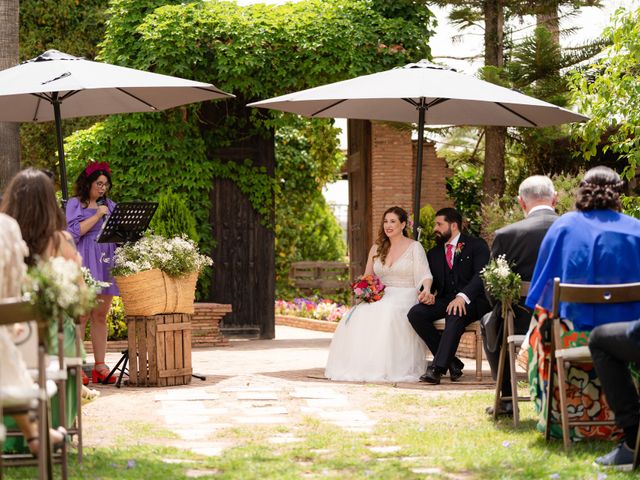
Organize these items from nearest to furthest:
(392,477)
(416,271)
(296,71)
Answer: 1. (392,477)
2. (416,271)
3. (296,71)

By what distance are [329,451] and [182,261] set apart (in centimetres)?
348

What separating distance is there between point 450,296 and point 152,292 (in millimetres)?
2614

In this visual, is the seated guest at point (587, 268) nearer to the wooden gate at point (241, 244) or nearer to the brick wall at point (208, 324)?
the brick wall at point (208, 324)

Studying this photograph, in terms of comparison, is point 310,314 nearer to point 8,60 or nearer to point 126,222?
point 8,60

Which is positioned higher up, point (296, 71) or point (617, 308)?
point (296, 71)

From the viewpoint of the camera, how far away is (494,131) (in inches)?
563

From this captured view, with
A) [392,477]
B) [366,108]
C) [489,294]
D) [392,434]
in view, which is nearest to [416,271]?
[366,108]

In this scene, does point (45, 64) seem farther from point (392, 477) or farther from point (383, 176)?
point (383, 176)

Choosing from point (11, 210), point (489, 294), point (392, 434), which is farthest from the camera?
point (489, 294)

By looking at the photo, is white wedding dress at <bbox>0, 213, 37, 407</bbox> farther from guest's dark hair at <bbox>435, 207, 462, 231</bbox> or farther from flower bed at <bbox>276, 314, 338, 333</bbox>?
flower bed at <bbox>276, 314, 338, 333</bbox>

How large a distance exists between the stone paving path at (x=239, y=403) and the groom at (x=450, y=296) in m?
0.28

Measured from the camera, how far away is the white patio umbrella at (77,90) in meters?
8.79

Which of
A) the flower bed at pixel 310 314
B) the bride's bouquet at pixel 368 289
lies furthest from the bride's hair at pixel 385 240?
the flower bed at pixel 310 314

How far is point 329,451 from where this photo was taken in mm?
6031
